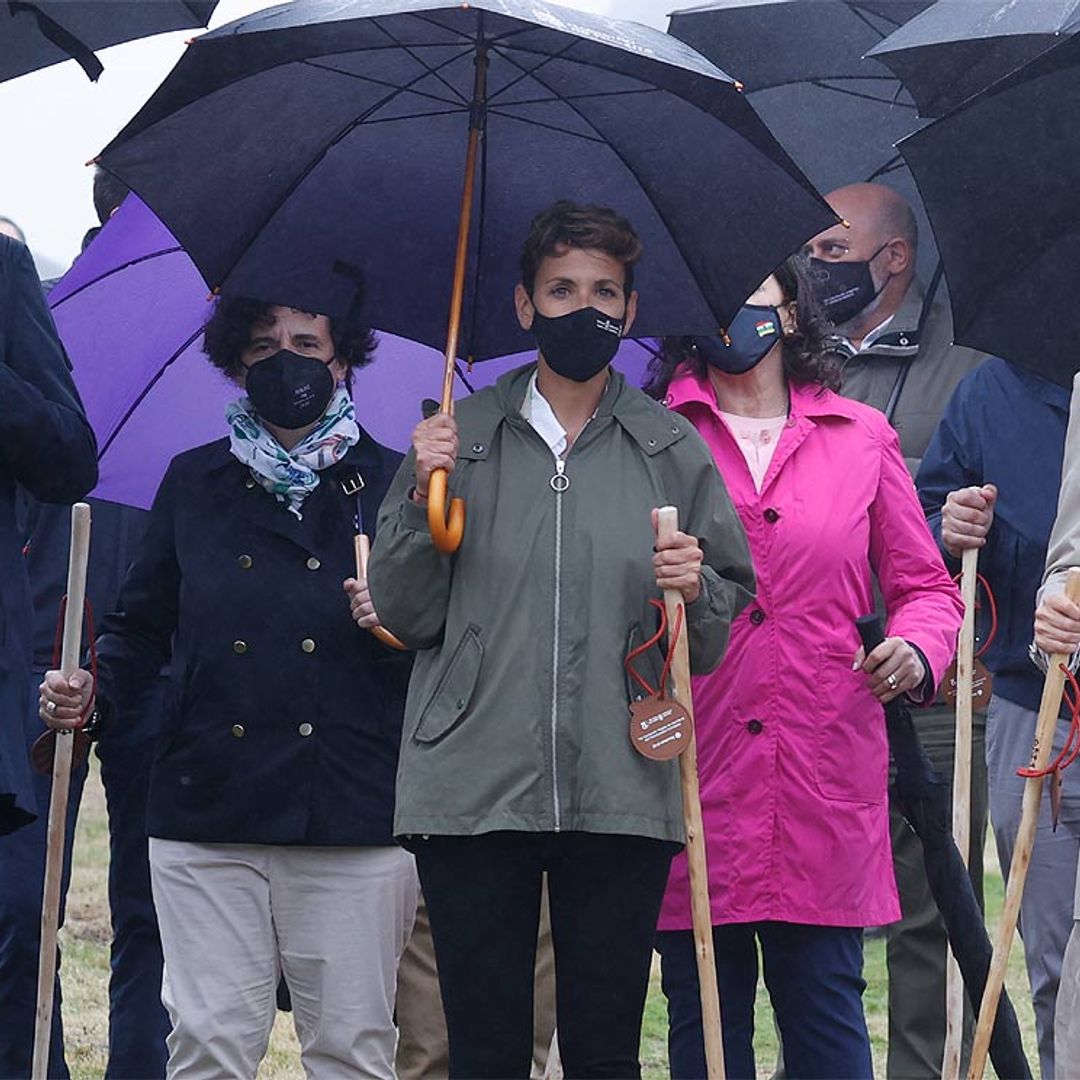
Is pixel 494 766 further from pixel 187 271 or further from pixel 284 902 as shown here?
pixel 187 271

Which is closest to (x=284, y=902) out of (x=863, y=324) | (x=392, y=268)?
(x=392, y=268)

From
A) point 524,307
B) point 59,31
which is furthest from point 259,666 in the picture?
point 59,31

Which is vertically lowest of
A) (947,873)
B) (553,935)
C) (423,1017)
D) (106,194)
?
(423,1017)

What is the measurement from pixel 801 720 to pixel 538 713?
0.97 m

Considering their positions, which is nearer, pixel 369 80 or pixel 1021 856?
pixel 1021 856

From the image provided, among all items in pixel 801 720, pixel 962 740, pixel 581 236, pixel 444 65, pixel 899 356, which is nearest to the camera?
pixel 581 236

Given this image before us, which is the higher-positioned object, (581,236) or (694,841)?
(581,236)

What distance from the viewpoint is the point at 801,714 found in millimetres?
5387

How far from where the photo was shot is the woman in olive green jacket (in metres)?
4.59

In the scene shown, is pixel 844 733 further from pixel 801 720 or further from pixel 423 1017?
pixel 423 1017

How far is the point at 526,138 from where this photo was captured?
5.18 metres

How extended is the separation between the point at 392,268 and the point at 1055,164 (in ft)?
4.83

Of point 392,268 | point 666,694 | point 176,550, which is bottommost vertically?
point 666,694

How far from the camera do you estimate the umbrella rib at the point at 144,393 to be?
600cm
